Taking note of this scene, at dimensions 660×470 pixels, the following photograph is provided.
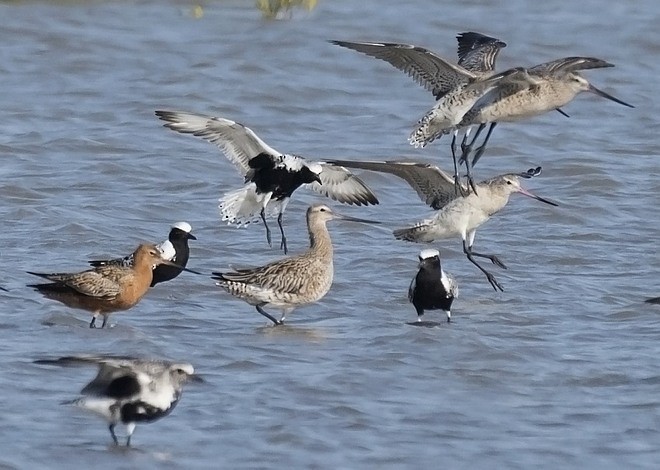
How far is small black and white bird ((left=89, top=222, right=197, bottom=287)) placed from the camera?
9406mm

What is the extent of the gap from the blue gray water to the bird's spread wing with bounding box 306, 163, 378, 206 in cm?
40

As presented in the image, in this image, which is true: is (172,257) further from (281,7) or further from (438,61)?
(281,7)

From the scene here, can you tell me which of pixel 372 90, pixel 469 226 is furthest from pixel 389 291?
pixel 372 90

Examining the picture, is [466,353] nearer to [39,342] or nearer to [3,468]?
[39,342]

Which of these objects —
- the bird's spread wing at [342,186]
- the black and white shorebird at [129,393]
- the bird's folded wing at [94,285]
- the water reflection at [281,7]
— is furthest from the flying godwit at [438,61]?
the water reflection at [281,7]

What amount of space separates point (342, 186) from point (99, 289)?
8.68 feet

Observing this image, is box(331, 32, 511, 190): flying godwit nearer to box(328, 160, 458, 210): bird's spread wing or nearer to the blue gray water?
box(328, 160, 458, 210): bird's spread wing

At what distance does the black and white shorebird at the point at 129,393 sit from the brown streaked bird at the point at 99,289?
2056 millimetres

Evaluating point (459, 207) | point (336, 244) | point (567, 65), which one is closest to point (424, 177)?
point (459, 207)

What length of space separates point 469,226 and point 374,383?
2953mm

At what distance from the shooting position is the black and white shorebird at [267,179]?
35.3 feet

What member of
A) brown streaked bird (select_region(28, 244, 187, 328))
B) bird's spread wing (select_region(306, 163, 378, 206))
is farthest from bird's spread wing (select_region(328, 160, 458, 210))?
brown streaked bird (select_region(28, 244, 187, 328))

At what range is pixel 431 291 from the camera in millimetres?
9133

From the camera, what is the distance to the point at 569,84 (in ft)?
35.7
